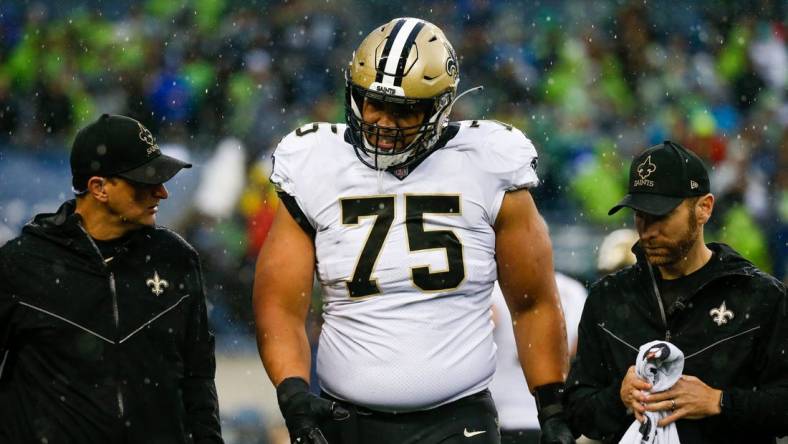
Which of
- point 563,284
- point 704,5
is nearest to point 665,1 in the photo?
point 704,5

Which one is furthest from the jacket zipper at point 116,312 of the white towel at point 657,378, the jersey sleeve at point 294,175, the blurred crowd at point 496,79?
the blurred crowd at point 496,79

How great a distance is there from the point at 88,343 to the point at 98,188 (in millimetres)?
455

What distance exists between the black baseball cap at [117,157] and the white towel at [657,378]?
1406 mm

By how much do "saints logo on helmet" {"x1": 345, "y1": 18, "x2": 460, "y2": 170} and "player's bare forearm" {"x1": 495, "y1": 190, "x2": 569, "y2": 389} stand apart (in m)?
0.31

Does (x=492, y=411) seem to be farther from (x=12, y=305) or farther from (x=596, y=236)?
(x=596, y=236)

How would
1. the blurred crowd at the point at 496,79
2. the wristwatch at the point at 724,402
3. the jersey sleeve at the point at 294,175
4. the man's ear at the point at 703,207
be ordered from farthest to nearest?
1. the blurred crowd at the point at 496,79
2. the jersey sleeve at the point at 294,175
3. the man's ear at the point at 703,207
4. the wristwatch at the point at 724,402

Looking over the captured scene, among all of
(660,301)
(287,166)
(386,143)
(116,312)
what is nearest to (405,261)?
(386,143)

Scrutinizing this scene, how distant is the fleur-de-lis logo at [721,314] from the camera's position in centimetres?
340

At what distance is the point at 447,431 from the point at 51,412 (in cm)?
107

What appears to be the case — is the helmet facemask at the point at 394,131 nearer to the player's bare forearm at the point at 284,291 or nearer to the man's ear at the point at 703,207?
the player's bare forearm at the point at 284,291

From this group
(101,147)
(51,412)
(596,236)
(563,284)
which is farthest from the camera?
(596,236)

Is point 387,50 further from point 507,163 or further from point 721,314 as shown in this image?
point 721,314

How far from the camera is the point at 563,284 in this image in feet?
20.1

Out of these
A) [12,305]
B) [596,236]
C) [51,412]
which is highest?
[12,305]
